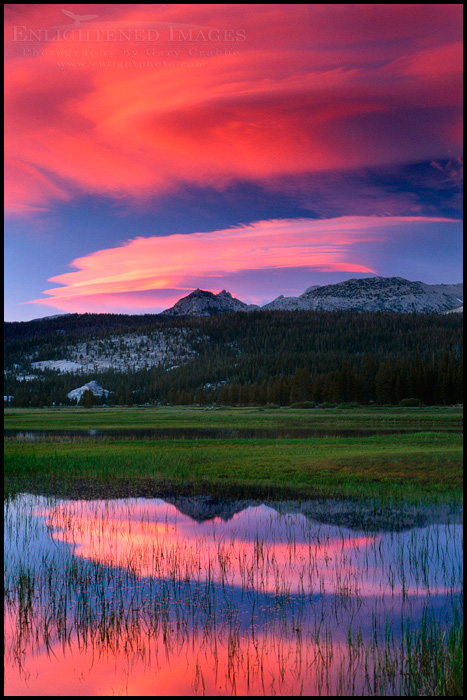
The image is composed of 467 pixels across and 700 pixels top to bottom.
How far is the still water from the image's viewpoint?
374 inches

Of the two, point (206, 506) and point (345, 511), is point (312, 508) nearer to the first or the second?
point (345, 511)

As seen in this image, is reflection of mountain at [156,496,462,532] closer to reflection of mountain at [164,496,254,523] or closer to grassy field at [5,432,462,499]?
reflection of mountain at [164,496,254,523]

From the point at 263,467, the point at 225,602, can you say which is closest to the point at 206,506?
the point at 263,467

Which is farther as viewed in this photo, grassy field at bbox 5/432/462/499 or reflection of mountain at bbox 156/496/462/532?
grassy field at bbox 5/432/462/499

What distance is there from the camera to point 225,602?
Answer: 12.5 m

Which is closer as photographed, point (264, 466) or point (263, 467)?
point (263, 467)

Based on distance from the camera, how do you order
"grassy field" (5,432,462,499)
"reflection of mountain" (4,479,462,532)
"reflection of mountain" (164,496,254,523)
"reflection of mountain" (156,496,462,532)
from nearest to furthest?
"reflection of mountain" (156,496,462,532)
"reflection of mountain" (4,479,462,532)
"reflection of mountain" (164,496,254,523)
"grassy field" (5,432,462,499)

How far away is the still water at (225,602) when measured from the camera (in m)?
9.49

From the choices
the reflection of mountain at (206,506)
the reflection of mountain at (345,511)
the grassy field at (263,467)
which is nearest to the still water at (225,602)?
the reflection of mountain at (345,511)

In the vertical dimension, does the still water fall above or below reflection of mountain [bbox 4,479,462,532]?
above

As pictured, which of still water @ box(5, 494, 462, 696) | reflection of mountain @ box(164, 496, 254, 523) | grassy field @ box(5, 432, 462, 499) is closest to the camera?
still water @ box(5, 494, 462, 696)

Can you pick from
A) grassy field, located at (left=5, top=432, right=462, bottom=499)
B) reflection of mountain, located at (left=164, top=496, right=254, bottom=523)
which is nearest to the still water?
reflection of mountain, located at (left=164, top=496, right=254, bottom=523)

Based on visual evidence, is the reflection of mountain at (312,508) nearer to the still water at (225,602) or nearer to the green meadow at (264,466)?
the still water at (225,602)

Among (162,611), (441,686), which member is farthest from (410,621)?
(162,611)
